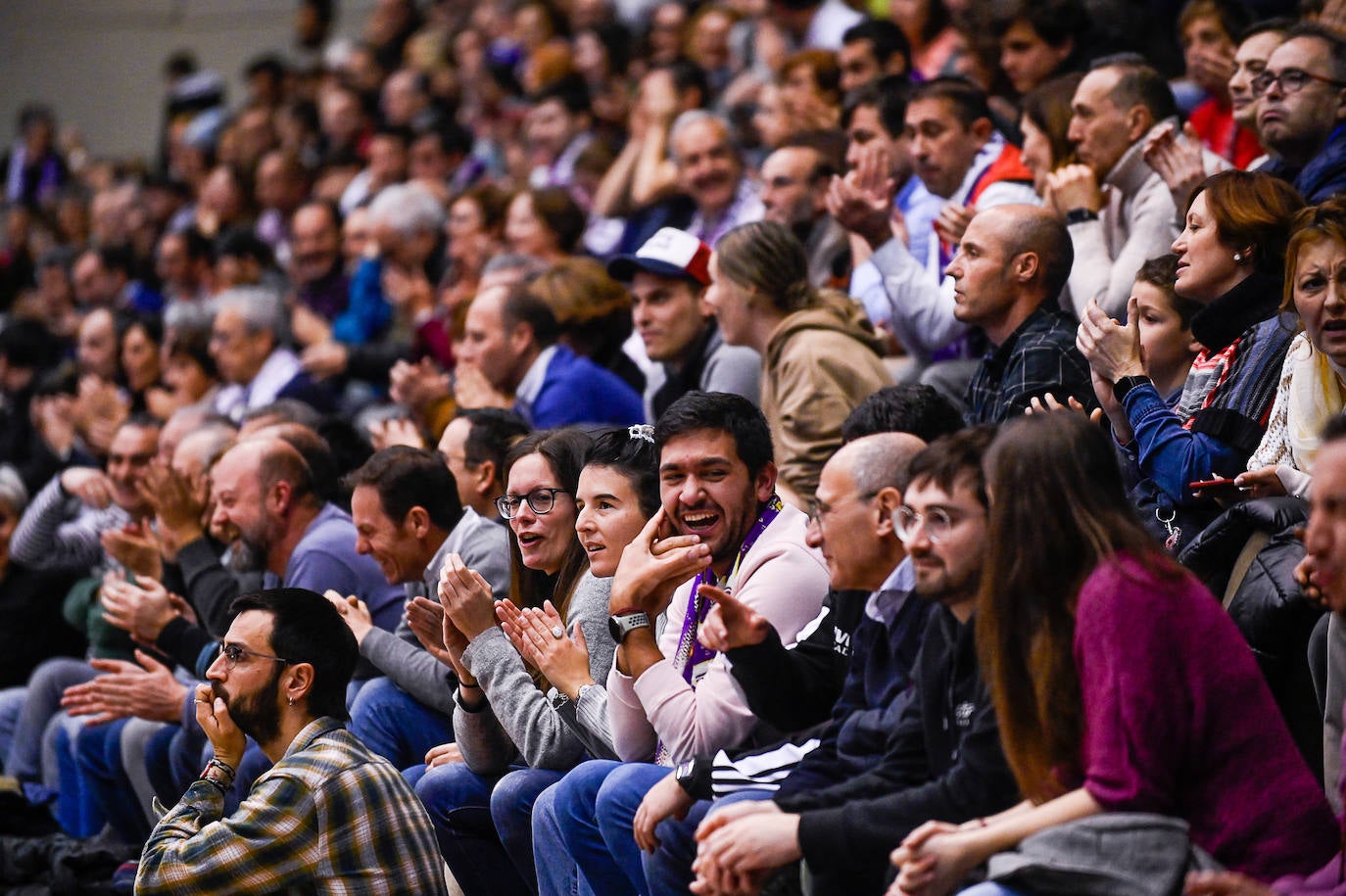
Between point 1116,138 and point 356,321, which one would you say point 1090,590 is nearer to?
point 1116,138

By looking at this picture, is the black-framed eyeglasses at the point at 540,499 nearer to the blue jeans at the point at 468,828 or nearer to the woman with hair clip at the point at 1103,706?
the blue jeans at the point at 468,828

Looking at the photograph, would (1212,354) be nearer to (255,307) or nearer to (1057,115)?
(1057,115)

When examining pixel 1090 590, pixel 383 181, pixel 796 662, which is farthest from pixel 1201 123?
pixel 383 181

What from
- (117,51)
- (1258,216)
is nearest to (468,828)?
(1258,216)

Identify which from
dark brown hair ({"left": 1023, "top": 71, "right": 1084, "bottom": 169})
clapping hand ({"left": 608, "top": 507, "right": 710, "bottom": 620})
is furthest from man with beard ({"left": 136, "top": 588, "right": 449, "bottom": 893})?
dark brown hair ({"left": 1023, "top": 71, "right": 1084, "bottom": 169})

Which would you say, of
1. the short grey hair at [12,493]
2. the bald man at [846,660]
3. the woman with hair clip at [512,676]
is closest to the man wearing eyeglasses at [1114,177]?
the woman with hair clip at [512,676]

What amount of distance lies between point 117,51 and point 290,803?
1348 centimetres

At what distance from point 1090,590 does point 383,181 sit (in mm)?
7947

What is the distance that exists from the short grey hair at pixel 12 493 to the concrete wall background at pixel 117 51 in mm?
8694

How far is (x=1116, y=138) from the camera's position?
507 centimetres

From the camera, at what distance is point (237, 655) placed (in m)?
3.81

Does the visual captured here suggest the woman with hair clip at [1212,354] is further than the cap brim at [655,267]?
No

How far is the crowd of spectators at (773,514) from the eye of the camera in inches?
108

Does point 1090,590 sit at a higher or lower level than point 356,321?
lower
